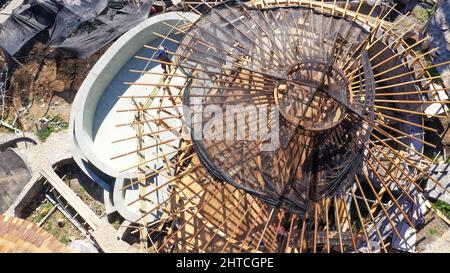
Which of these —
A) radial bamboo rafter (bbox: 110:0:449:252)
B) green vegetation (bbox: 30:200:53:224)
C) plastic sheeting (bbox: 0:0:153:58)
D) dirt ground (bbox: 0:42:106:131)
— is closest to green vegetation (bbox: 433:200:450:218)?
radial bamboo rafter (bbox: 110:0:449:252)

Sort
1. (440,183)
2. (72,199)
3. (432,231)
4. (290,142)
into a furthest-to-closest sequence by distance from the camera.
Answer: (72,199) → (440,183) → (432,231) → (290,142)

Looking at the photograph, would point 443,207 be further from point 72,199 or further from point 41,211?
point 41,211

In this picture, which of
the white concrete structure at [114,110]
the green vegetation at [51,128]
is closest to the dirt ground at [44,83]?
the green vegetation at [51,128]

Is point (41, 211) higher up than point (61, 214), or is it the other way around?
point (61, 214)

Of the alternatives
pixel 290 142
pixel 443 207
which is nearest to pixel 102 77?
pixel 290 142

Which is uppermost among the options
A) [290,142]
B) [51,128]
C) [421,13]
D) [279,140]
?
[421,13]

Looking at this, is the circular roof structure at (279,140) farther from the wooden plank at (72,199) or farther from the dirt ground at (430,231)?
the wooden plank at (72,199)
